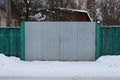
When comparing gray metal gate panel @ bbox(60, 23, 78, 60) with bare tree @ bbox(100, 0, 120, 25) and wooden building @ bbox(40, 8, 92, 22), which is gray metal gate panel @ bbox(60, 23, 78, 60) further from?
bare tree @ bbox(100, 0, 120, 25)

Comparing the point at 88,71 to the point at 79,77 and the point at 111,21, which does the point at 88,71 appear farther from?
the point at 111,21

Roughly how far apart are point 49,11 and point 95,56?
18192mm

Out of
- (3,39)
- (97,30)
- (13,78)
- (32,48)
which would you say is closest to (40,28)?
(32,48)

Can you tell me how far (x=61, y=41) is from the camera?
14.6 meters

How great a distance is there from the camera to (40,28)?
571 inches

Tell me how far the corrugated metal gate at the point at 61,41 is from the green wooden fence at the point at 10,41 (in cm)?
56

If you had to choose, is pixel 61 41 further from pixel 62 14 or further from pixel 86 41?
pixel 62 14

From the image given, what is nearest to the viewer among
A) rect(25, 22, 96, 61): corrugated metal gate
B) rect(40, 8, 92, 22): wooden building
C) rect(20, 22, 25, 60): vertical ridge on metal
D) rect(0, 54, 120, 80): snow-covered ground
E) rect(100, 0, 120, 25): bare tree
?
rect(0, 54, 120, 80): snow-covered ground

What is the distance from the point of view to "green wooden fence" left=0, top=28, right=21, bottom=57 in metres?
14.6

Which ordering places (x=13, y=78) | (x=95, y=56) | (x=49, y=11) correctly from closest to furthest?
(x=13, y=78) → (x=95, y=56) → (x=49, y=11)

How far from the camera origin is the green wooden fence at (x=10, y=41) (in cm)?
1459

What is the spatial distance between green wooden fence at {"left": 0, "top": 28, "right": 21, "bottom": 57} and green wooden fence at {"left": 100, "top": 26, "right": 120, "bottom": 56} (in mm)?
4286

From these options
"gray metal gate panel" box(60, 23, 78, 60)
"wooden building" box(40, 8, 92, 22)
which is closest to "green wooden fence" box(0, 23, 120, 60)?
"gray metal gate panel" box(60, 23, 78, 60)

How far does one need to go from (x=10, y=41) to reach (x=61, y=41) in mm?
2585
